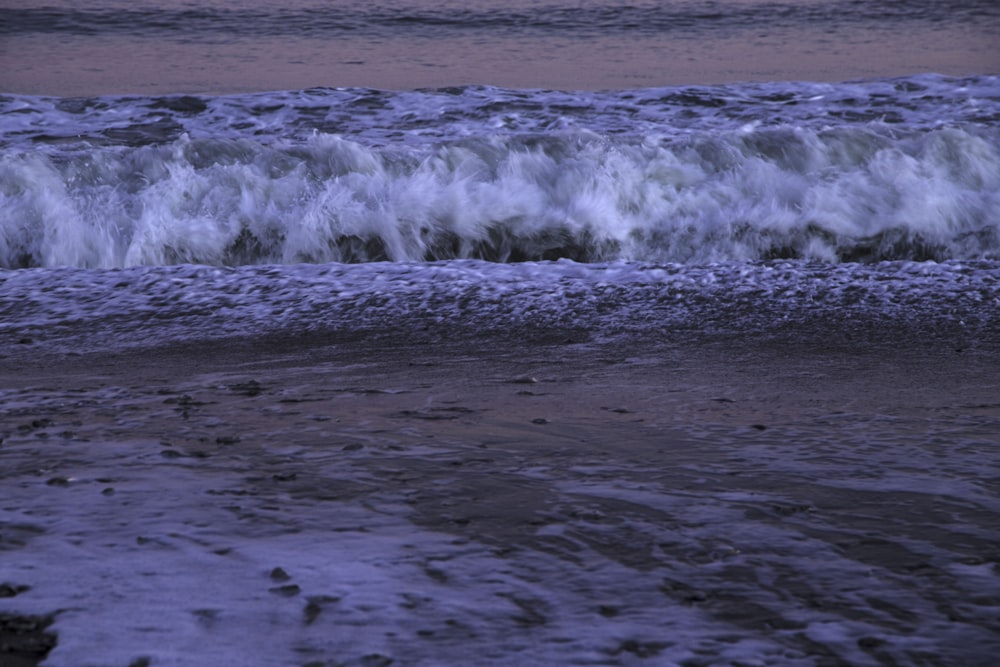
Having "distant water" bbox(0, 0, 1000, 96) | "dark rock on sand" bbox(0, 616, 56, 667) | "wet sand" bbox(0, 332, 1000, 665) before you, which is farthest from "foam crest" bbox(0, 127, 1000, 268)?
"distant water" bbox(0, 0, 1000, 96)

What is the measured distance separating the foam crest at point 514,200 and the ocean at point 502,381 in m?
0.02

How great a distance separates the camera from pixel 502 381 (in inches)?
134

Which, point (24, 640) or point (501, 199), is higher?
point (501, 199)

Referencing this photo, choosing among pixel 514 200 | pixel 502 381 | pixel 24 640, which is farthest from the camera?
pixel 514 200

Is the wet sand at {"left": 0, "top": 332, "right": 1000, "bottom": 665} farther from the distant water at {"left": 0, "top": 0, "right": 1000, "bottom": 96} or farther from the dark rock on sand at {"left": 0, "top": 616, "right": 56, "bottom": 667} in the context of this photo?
the distant water at {"left": 0, "top": 0, "right": 1000, "bottom": 96}

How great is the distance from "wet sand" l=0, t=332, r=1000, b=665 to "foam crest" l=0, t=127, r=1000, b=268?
2300 millimetres

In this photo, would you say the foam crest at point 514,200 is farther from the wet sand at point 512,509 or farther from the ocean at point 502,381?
the wet sand at point 512,509

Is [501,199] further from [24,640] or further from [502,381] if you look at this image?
[24,640]

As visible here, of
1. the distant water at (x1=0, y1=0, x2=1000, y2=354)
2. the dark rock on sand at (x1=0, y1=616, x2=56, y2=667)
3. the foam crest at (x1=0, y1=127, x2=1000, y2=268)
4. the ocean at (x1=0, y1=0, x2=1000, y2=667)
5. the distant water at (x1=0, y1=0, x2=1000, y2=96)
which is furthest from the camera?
the distant water at (x1=0, y1=0, x2=1000, y2=96)

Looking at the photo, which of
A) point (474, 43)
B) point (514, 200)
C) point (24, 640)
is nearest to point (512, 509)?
point (24, 640)

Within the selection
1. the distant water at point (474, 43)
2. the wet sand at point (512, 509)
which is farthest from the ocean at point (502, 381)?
the distant water at point (474, 43)

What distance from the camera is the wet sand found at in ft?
5.86

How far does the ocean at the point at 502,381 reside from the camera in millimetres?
1861

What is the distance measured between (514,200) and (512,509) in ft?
13.1
